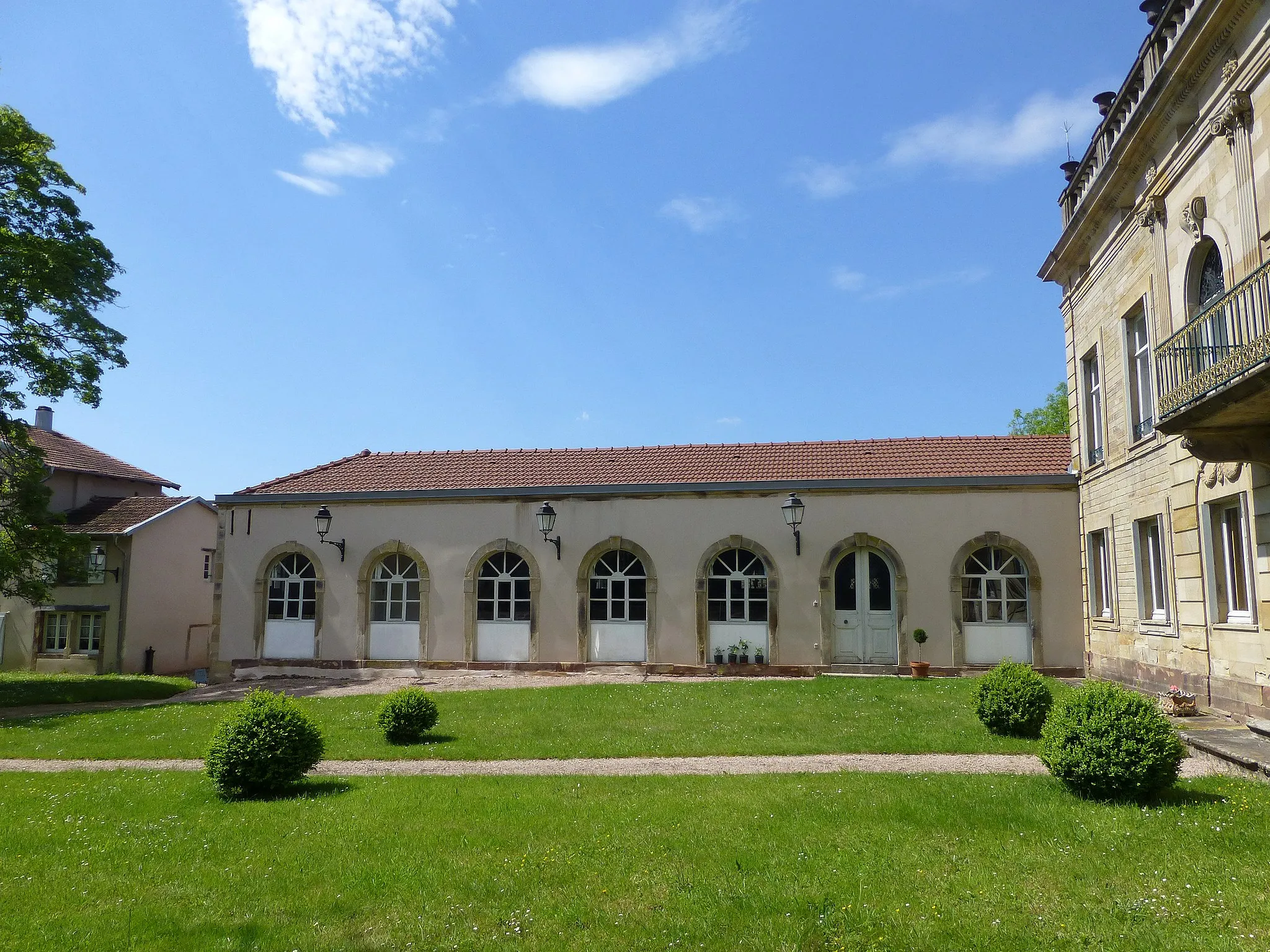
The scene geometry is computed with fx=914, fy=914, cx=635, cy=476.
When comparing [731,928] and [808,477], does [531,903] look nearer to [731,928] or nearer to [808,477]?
[731,928]

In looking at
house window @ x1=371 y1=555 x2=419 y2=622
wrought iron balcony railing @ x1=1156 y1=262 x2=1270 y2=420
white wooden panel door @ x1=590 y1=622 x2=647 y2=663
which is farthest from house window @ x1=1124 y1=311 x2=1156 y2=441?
house window @ x1=371 y1=555 x2=419 y2=622

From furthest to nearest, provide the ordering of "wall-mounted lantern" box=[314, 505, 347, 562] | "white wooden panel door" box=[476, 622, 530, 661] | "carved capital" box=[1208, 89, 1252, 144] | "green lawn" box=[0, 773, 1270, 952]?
1. "wall-mounted lantern" box=[314, 505, 347, 562]
2. "white wooden panel door" box=[476, 622, 530, 661]
3. "carved capital" box=[1208, 89, 1252, 144]
4. "green lawn" box=[0, 773, 1270, 952]

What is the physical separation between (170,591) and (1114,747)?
1083 inches

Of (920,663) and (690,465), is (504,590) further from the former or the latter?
(920,663)

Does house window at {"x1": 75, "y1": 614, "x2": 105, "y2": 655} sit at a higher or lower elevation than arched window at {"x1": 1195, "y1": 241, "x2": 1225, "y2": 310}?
lower

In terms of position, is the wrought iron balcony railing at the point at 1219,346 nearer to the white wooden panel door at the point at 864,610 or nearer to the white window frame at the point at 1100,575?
the white window frame at the point at 1100,575

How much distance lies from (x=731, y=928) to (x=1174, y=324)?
35.4 ft

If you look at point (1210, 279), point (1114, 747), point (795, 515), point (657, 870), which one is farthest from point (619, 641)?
point (657, 870)

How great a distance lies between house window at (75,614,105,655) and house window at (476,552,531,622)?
13.5 metres

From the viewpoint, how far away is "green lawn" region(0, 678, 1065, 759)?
33.5ft

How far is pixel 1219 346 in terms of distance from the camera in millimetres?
8906

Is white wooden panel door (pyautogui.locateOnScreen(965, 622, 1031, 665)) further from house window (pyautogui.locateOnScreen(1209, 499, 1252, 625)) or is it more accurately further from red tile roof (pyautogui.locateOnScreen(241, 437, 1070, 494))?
house window (pyautogui.locateOnScreen(1209, 499, 1252, 625))

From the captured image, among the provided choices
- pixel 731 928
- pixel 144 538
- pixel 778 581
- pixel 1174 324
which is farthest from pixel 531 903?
pixel 144 538

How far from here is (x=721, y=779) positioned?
8273 mm
